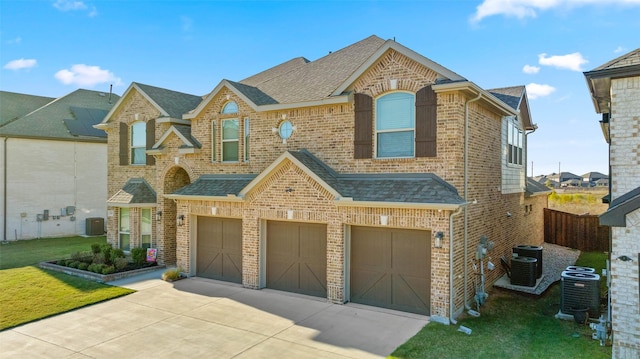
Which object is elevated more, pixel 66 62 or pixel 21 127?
pixel 66 62

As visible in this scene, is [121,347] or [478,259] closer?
[121,347]

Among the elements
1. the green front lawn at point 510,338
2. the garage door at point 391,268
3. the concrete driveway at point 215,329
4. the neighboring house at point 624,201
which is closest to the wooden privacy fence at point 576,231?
the green front lawn at point 510,338

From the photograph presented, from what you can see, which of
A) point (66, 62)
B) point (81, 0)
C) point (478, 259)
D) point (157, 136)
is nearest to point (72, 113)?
point (66, 62)

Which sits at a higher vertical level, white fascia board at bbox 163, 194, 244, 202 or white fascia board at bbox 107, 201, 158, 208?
white fascia board at bbox 163, 194, 244, 202

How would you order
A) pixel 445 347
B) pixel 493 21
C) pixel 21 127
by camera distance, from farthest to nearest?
Answer: pixel 21 127, pixel 493 21, pixel 445 347

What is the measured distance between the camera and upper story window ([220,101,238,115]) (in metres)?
14.1

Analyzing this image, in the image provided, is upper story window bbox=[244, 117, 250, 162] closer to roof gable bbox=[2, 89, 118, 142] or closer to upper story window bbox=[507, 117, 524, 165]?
upper story window bbox=[507, 117, 524, 165]

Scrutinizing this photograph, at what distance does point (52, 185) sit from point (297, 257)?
64.1 ft

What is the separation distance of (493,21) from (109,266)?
15468 millimetres

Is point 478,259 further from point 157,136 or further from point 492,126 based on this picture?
point 157,136

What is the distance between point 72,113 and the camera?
26422mm

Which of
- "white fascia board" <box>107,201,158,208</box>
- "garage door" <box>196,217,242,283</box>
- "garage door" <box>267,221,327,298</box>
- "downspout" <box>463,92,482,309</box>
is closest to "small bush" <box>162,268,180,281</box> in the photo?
"garage door" <box>196,217,242,283</box>

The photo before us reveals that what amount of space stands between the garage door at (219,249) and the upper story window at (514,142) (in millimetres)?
10449

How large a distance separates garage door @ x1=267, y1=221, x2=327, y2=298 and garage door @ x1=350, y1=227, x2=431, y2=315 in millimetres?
1018
